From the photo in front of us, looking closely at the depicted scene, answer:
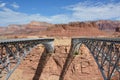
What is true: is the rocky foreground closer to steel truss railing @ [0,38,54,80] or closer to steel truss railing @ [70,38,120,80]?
steel truss railing @ [0,38,54,80]

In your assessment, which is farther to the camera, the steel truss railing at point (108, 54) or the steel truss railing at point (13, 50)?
the steel truss railing at point (13, 50)

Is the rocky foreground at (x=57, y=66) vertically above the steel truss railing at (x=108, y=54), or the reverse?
the steel truss railing at (x=108, y=54)

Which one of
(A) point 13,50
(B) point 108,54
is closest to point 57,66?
(A) point 13,50

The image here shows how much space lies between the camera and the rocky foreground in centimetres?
4466

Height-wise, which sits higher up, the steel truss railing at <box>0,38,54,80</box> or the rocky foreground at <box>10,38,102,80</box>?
the steel truss railing at <box>0,38,54,80</box>

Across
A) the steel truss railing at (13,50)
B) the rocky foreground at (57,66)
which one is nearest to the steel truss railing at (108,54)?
the steel truss railing at (13,50)

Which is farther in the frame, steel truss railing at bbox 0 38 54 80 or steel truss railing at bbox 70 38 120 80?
steel truss railing at bbox 0 38 54 80

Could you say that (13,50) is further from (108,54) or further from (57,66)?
(57,66)

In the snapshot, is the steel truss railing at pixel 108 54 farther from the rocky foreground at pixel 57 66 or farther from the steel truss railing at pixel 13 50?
the rocky foreground at pixel 57 66

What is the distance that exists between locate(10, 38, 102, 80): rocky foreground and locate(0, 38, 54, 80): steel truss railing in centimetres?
209

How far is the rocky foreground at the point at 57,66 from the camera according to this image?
44656 mm

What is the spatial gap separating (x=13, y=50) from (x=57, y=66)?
1797 cm

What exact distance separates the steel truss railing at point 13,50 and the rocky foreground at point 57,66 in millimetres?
2085

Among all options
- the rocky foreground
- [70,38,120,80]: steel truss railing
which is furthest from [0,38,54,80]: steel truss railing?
[70,38,120,80]: steel truss railing
